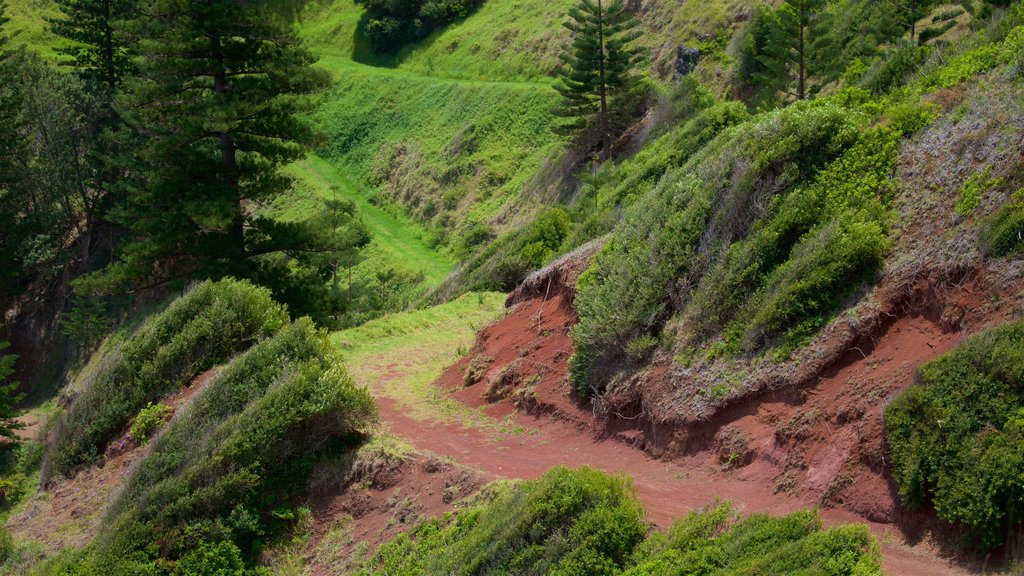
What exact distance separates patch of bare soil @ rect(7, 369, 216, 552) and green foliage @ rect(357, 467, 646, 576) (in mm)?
5226

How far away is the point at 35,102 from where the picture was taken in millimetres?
41875

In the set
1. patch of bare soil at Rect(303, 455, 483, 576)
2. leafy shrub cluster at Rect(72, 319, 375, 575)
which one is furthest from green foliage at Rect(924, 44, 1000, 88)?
leafy shrub cluster at Rect(72, 319, 375, 575)

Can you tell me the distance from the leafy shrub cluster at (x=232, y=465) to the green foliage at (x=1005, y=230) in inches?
299

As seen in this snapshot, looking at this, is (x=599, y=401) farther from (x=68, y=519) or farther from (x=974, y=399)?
(x=68, y=519)

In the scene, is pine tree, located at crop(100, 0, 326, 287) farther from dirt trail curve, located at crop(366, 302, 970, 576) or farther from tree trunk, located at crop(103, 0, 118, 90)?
tree trunk, located at crop(103, 0, 118, 90)

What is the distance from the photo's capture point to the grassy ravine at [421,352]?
49.7 ft

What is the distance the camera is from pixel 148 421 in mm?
14398

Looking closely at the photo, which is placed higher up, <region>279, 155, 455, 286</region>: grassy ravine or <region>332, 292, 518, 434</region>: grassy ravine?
<region>332, 292, 518, 434</region>: grassy ravine

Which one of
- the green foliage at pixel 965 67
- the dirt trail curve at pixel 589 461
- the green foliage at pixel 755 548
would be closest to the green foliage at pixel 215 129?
the dirt trail curve at pixel 589 461

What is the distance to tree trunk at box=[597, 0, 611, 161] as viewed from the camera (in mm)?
39297

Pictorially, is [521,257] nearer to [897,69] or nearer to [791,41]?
[897,69]

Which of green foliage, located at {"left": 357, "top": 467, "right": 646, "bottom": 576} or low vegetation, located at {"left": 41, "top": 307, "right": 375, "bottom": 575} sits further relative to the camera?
low vegetation, located at {"left": 41, "top": 307, "right": 375, "bottom": 575}

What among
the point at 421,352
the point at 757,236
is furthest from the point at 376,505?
the point at 421,352

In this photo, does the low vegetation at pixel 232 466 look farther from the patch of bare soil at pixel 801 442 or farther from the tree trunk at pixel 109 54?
the tree trunk at pixel 109 54
